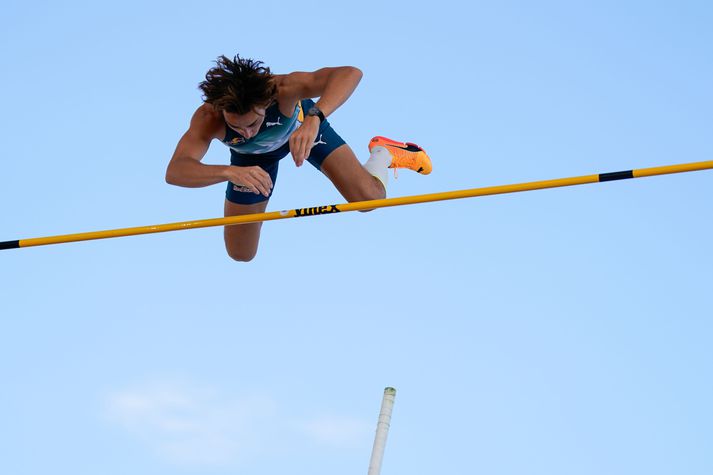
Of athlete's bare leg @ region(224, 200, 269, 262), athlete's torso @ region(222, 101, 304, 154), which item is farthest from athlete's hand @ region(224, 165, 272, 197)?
athlete's bare leg @ region(224, 200, 269, 262)

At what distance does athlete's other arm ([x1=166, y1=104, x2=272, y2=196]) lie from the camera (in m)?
6.82

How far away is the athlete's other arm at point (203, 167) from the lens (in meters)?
6.82

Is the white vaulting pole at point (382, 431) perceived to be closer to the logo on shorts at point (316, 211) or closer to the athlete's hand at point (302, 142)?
the logo on shorts at point (316, 211)

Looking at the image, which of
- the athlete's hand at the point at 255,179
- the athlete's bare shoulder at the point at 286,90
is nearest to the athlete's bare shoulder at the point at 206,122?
the athlete's bare shoulder at the point at 286,90

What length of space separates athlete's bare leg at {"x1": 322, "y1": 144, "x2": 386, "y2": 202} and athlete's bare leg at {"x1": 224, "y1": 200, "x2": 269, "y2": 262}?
2.56 ft

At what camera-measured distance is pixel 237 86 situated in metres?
7.40

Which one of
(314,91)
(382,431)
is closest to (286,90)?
(314,91)

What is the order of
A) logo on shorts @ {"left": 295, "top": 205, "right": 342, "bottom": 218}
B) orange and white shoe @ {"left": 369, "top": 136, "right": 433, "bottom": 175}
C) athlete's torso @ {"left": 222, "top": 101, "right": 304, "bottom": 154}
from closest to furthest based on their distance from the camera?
logo on shorts @ {"left": 295, "top": 205, "right": 342, "bottom": 218}, athlete's torso @ {"left": 222, "top": 101, "right": 304, "bottom": 154}, orange and white shoe @ {"left": 369, "top": 136, "right": 433, "bottom": 175}

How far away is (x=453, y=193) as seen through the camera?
7590 mm

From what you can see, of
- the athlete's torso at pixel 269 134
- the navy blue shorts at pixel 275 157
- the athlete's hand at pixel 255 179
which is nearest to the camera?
the athlete's hand at pixel 255 179

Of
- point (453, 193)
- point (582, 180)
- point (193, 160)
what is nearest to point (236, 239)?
point (193, 160)

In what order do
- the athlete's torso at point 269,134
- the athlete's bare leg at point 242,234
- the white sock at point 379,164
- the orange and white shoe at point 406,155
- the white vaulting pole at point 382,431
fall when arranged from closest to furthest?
the athlete's torso at point 269,134
the white sock at point 379,164
the athlete's bare leg at point 242,234
the orange and white shoe at point 406,155
the white vaulting pole at point 382,431

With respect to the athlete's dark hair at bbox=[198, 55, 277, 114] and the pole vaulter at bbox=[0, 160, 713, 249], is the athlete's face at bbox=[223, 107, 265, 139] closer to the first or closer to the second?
the athlete's dark hair at bbox=[198, 55, 277, 114]

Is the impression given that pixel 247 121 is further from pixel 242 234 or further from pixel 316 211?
pixel 242 234
